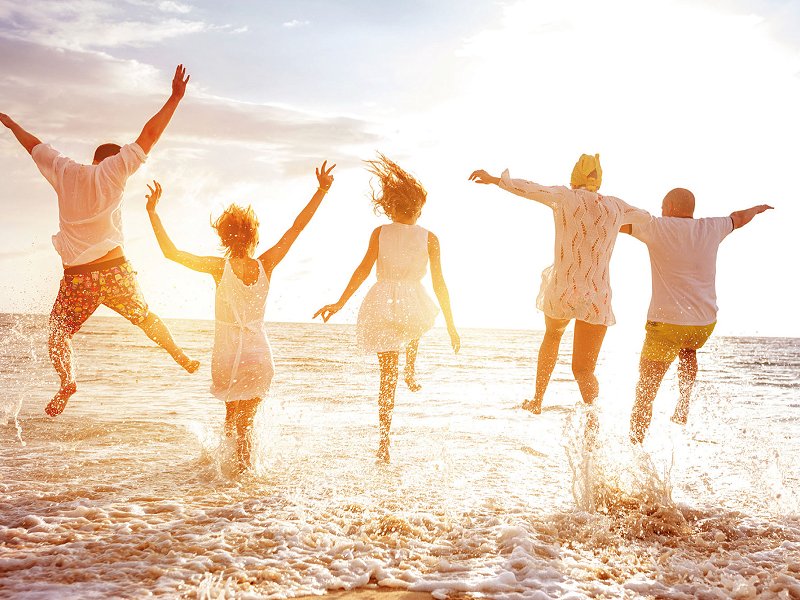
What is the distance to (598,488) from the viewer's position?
493cm

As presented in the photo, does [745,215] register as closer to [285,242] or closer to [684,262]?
[684,262]

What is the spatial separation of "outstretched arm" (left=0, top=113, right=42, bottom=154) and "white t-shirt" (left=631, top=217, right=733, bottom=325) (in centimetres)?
531

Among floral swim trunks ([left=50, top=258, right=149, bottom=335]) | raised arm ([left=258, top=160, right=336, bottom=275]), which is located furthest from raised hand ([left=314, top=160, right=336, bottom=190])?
floral swim trunks ([left=50, top=258, right=149, bottom=335])

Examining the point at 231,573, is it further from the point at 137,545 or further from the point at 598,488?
the point at 598,488

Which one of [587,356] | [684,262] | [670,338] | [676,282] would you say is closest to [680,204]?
[684,262]

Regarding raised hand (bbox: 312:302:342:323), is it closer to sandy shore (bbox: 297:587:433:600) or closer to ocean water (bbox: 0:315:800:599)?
ocean water (bbox: 0:315:800:599)

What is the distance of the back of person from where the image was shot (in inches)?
237

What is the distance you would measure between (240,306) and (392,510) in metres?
2.02

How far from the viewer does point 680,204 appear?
6086 millimetres

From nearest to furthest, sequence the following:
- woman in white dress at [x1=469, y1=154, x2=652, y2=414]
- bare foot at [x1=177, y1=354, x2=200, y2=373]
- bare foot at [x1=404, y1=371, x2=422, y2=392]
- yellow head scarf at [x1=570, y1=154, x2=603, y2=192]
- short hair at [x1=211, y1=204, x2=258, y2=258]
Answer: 1. short hair at [x1=211, y1=204, x2=258, y2=258]
2. woman in white dress at [x1=469, y1=154, x2=652, y2=414]
3. yellow head scarf at [x1=570, y1=154, x2=603, y2=192]
4. bare foot at [x1=404, y1=371, x2=422, y2=392]
5. bare foot at [x1=177, y1=354, x2=200, y2=373]

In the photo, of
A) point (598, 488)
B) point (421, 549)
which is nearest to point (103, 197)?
point (421, 549)

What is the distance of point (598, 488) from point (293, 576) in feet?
8.00

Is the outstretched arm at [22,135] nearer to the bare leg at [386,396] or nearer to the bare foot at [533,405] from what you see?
the bare leg at [386,396]

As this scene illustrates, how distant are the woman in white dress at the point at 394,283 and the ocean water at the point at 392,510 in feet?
3.01
